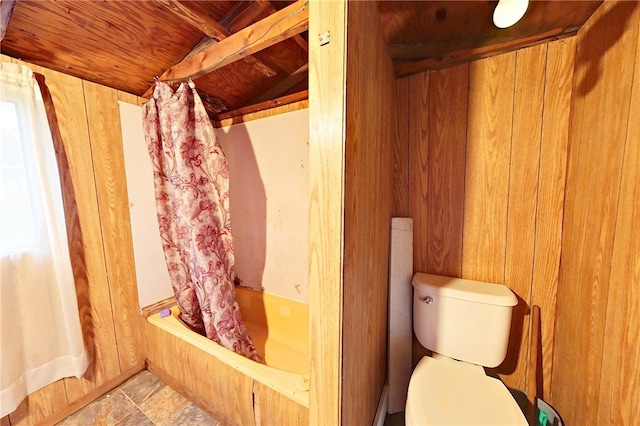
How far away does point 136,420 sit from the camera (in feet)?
3.98

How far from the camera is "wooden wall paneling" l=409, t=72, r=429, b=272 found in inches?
49.8

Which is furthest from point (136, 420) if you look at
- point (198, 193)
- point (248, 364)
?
point (198, 193)

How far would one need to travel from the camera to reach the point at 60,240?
114cm

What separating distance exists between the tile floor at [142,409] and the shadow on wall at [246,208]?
0.85 metres

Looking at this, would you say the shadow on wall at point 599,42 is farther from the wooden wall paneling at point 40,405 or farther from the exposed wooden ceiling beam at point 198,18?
the wooden wall paneling at point 40,405

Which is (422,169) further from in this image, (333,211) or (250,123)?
(250,123)

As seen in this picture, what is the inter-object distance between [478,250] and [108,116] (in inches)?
92.0

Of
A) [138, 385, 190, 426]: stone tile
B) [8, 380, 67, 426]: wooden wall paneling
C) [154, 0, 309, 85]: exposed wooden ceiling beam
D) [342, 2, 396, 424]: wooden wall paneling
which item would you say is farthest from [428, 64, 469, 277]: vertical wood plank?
[8, 380, 67, 426]: wooden wall paneling

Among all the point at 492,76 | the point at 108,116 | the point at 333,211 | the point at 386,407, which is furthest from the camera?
the point at 108,116

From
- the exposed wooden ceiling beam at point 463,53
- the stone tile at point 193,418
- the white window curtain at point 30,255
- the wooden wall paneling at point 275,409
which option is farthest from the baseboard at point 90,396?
the exposed wooden ceiling beam at point 463,53

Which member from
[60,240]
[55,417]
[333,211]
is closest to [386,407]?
[333,211]

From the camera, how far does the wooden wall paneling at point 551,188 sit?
1.03 meters

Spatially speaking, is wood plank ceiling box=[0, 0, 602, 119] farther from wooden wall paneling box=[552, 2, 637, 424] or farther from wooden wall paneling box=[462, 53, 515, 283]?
wooden wall paneling box=[552, 2, 637, 424]

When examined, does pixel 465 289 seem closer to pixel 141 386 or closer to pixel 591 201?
pixel 591 201
